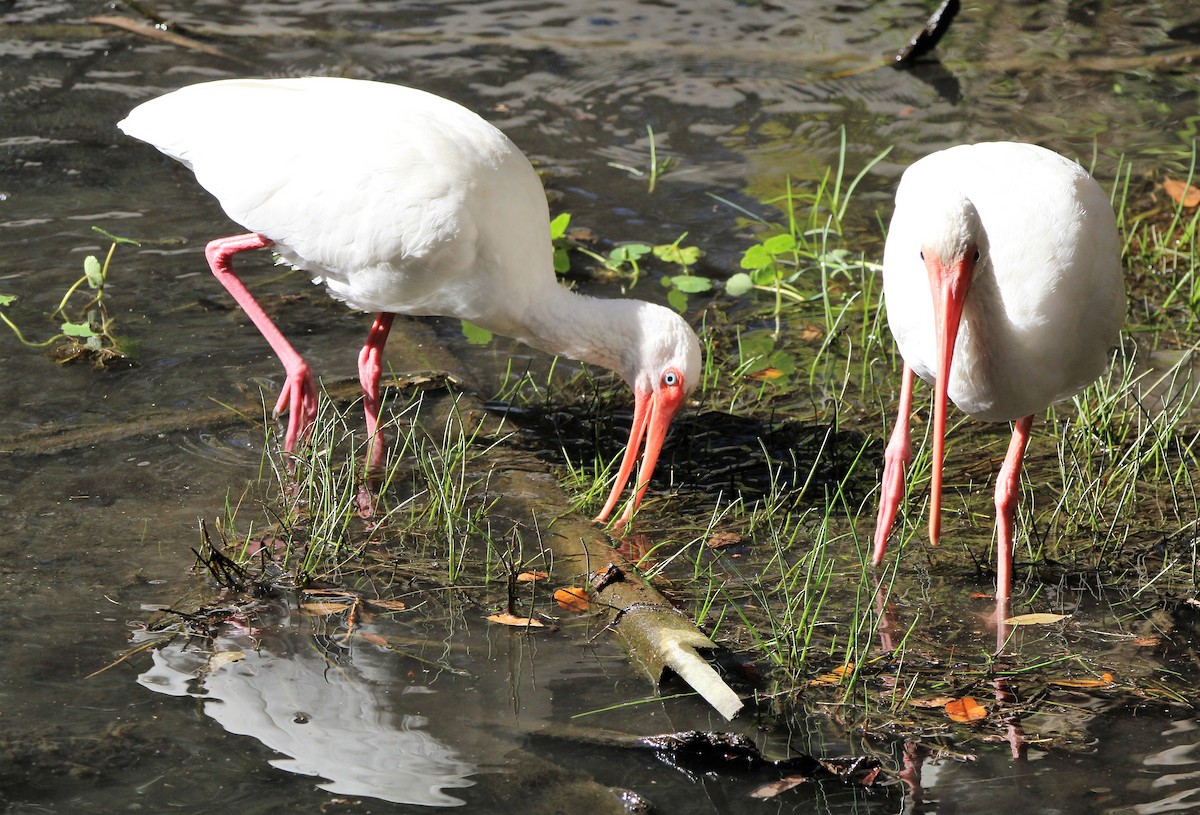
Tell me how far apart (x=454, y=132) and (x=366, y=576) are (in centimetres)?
174

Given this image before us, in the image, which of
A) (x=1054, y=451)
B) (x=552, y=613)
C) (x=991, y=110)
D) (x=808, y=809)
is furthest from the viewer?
(x=991, y=110)

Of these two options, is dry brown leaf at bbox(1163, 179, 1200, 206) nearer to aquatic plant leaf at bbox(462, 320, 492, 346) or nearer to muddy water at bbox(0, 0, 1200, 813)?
muddy water at bbox(0, 0, 1200, 813)

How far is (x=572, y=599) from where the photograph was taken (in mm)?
3971

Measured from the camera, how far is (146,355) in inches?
209

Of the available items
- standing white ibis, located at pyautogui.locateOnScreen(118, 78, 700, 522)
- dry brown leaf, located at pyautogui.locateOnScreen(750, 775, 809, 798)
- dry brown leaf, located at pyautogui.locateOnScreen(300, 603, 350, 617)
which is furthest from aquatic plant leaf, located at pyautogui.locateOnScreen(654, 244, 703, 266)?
dry brown leaf, located at pyautogui.locateOnScreen(750, 775, 809, 798)

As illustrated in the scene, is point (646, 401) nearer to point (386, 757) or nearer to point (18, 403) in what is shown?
point (386, 757)

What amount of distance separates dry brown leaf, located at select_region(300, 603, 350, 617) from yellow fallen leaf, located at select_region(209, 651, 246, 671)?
0.28 metres

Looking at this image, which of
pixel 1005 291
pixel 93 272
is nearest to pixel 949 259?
pixel 1005 291

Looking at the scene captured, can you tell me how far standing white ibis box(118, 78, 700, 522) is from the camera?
465 centimetres

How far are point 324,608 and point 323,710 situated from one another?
1.60 feet

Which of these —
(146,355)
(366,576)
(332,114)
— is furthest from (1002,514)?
(146,355)

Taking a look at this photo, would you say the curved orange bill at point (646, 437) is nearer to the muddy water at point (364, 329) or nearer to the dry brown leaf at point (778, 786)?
the muddy water at point (364, 329)

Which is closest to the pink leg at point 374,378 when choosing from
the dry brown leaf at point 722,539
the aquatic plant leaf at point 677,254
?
the dry brown leaf at point 722,539

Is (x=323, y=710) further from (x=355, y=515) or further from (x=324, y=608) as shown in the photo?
(x=355, y=515)
